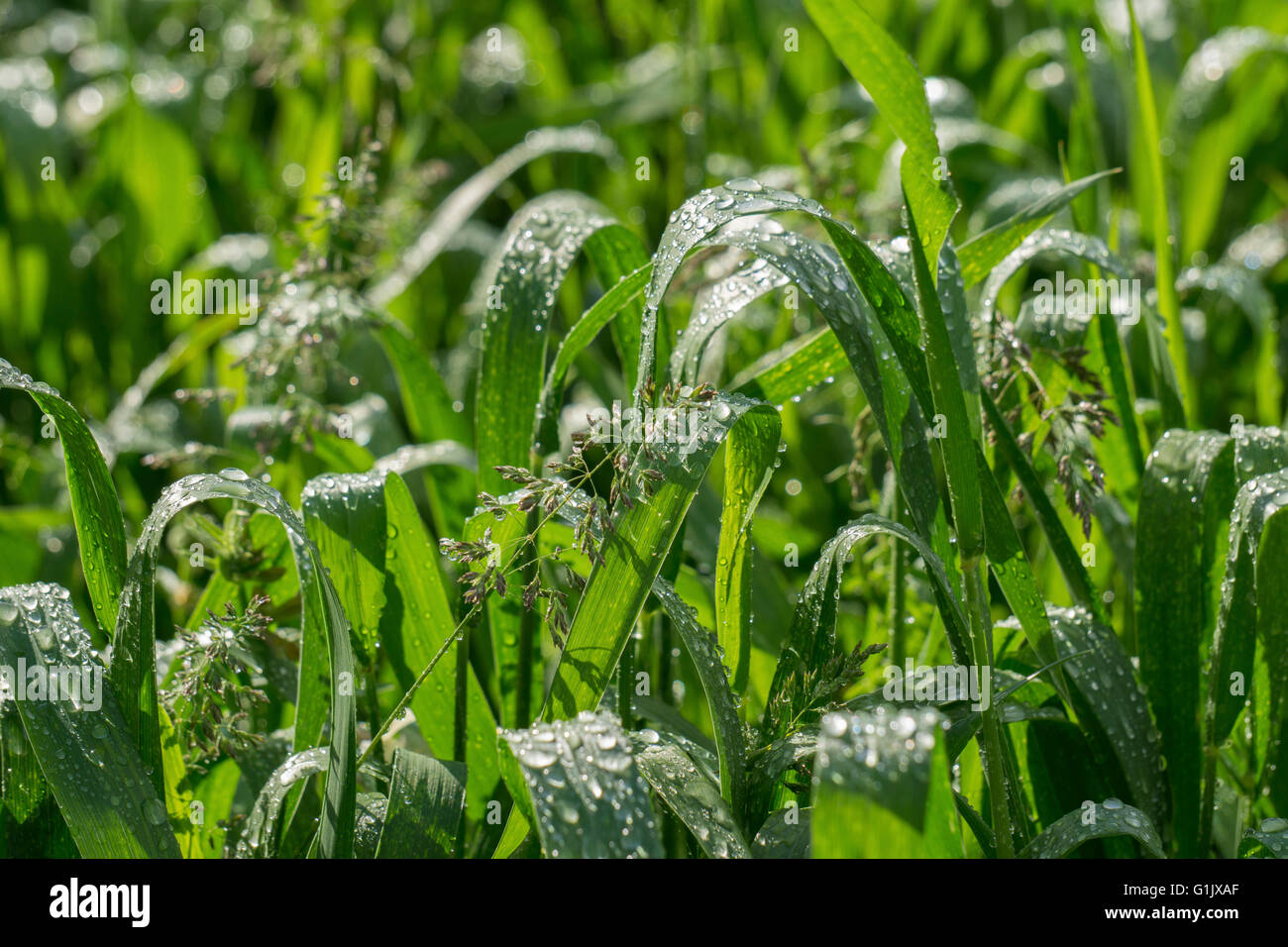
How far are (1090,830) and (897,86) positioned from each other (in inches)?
22.6

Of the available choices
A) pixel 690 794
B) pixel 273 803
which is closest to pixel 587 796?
pixel 690 794

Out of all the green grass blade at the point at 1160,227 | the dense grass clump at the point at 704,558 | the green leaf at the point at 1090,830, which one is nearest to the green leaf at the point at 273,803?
the dense grass clump at the point at 704,558

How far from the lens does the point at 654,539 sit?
0.79 meters

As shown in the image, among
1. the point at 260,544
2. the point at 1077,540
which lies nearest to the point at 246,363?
the point at 260,544

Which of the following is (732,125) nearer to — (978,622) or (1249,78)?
(1249,78)

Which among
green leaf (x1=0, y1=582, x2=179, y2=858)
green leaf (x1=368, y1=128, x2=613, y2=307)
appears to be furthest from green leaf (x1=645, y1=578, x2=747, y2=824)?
green leaf (x1=368, y1=128, x2=613, y2=307)

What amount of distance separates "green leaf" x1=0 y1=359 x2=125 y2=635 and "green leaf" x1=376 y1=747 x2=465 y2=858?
28 cm

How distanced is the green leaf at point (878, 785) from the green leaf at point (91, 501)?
60 cm

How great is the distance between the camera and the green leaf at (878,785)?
0.67 metres

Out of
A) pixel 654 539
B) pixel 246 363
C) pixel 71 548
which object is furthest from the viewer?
pixel 71 548

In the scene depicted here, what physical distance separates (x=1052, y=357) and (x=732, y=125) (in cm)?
149

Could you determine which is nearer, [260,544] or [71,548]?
[260,544]

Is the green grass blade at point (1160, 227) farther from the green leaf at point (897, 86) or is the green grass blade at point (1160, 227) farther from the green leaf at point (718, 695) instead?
the green leaf at point (718, 695)

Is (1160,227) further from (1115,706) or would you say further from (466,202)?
(466,202)
